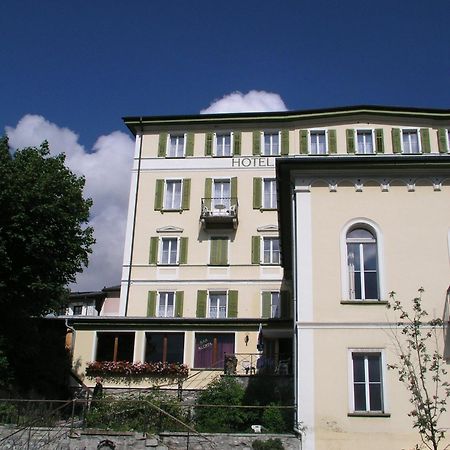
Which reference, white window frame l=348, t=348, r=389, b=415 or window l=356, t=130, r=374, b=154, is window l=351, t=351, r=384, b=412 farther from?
window l=356, t=130, r=374, b=154

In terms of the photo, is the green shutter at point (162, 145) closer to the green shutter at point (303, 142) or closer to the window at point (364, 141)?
the green shutter at point (303, 142)

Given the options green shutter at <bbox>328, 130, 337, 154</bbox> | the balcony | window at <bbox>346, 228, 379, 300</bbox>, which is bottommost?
window at <bbox>346, 228, 379, 300</bbox>

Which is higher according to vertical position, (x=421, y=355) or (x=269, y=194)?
(x=269, y=194)

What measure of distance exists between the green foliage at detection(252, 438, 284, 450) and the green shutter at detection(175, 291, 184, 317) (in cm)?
2219

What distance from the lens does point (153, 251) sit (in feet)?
132

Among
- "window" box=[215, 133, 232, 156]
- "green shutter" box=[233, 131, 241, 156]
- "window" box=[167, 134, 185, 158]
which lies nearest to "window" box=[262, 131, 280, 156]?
"green shutter" box=[233, 131, 241, 156]

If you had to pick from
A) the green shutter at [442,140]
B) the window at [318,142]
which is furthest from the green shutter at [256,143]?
the green shutter at [442,140]

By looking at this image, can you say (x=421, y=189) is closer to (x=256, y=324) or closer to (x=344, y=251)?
(x=344, y=251)

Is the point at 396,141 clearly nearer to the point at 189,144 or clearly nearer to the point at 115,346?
the point at 189,144

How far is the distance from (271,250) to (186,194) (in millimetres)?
6689

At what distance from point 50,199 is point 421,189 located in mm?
16246

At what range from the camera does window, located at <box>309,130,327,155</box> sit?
41.1 metres

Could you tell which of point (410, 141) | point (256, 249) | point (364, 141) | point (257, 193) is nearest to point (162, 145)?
point (257, 193)

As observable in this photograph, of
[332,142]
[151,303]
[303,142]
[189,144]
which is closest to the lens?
[151,303]
